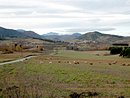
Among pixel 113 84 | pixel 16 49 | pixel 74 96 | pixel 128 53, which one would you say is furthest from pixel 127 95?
pixel 16 49

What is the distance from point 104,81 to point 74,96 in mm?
11568

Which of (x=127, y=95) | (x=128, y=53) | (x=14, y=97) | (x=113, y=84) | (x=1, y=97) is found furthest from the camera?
(x=128, y=53)

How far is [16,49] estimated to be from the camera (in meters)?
160

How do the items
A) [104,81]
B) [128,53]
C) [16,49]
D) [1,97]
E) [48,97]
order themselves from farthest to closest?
[16,49]
[128,53]
[104,81]
[48,97]
[1,97]

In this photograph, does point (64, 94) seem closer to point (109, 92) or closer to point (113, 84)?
point (109, 92)

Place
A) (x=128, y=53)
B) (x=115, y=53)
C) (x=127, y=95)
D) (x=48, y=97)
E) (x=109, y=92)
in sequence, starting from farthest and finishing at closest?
(x=115, y=53) → (x=128, y=53) → (x=109, y=92) → (x=127, y=95) → (x=48, y=97)

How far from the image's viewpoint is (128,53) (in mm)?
93562

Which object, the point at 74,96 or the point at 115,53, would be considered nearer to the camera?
the point at 74,96

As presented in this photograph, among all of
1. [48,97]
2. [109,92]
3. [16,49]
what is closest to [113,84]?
[109,92]

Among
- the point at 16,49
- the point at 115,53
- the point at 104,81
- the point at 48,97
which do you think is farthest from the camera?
the point at 16,49

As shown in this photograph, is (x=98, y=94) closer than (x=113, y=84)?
Yes

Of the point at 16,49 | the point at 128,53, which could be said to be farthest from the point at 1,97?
the point at 16,49

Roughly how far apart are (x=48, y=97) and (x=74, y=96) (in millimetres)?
1847

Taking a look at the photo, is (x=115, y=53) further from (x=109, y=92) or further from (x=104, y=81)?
(x=109, y=92)
